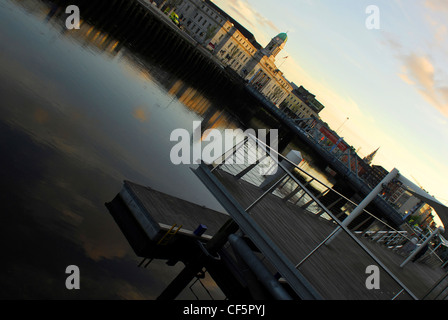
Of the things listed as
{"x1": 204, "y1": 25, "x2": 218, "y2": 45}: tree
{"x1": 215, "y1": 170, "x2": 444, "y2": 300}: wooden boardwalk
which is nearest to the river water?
{"x1": 215, "y1": 170, "x2": 444, "y2": 300}: wooden boardwalk

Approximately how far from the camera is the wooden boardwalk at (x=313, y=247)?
779 cm

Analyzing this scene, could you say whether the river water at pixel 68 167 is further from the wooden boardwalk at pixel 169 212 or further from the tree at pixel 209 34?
the tree at pixel 209 34

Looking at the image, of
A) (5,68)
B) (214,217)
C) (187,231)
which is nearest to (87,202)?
(187,231)

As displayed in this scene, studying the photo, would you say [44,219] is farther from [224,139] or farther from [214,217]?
[224,139]

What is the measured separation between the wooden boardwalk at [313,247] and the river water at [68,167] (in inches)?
216

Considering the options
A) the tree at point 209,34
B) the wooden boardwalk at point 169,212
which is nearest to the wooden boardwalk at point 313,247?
the wooden boardwalk at point 169,212

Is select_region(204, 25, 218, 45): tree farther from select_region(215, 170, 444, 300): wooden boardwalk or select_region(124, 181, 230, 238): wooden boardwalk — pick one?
select_region(215, 170, 444, 300): wooden boardwalk

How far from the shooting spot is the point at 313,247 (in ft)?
30.5

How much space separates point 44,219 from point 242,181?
684 centimetres

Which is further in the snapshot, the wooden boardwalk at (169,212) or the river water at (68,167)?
the wooden boardwalk at (169,212)

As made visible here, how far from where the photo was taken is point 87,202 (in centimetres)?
1485

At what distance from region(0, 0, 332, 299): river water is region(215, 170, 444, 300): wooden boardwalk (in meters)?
5.50

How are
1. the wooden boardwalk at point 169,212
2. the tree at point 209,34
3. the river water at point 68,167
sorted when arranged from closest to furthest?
1. the river water at point 68,167
2. the wooden boardwalk at point 169,212
3. the tree at point 209,34

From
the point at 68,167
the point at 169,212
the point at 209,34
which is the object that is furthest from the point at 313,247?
the point at 209,34
